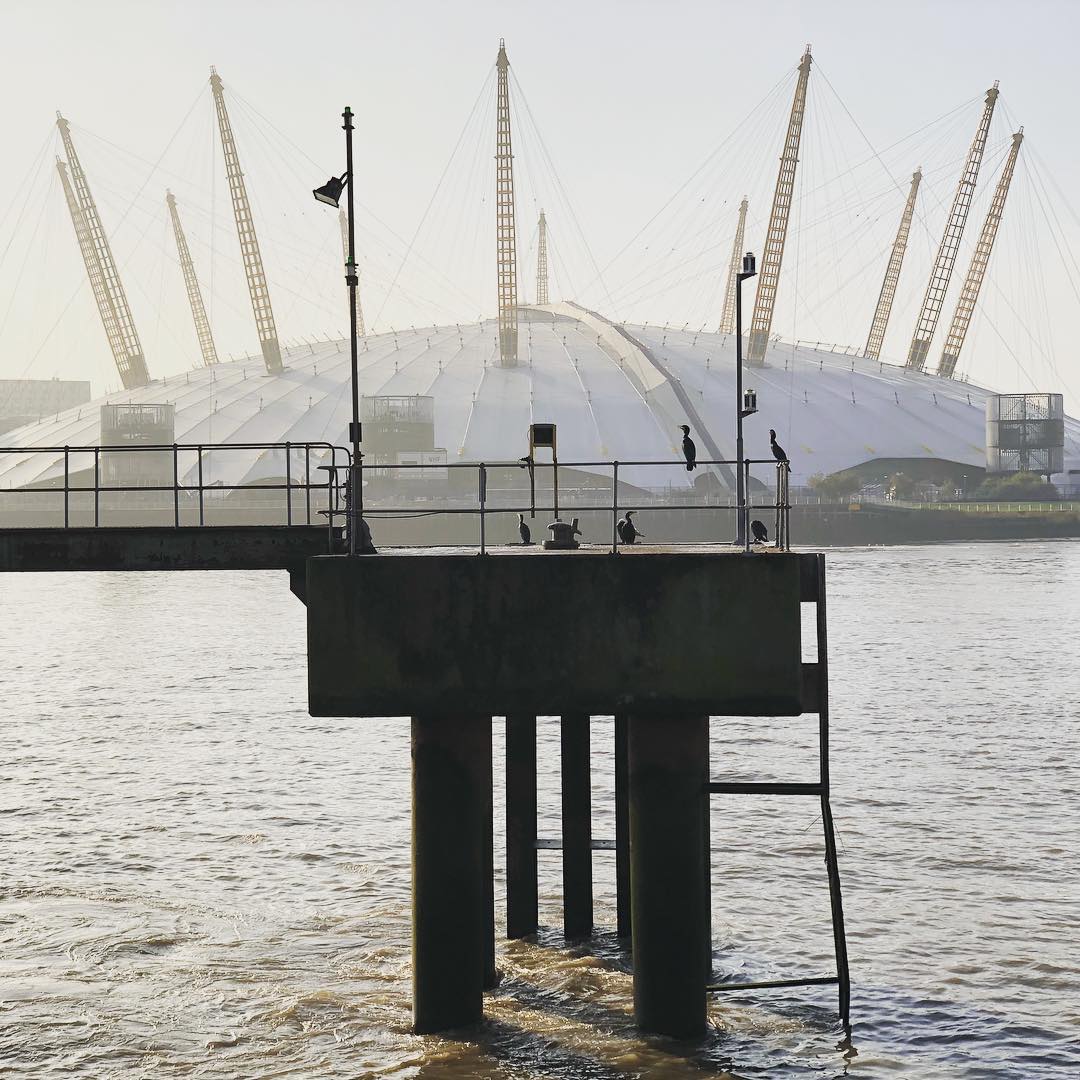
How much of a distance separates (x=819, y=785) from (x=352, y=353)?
8.21m

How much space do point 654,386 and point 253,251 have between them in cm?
5327

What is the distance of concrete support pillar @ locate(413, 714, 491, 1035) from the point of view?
56.5ft

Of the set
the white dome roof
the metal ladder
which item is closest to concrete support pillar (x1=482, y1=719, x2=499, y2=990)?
the metal ladder

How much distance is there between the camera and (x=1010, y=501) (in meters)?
175

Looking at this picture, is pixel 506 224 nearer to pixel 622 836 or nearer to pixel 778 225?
pixel 778 225

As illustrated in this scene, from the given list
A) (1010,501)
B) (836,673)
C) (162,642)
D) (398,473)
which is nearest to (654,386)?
(398,473)

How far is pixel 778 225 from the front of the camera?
180 metres

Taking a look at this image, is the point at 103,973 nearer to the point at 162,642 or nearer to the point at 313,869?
the point at 313,869

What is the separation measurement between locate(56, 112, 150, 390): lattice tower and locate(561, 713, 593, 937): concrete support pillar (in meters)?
179

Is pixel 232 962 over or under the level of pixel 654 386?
under

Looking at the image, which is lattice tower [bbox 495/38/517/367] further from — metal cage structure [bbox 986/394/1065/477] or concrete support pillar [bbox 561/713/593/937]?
concrete support pillar [bbox 561/713/593/937]

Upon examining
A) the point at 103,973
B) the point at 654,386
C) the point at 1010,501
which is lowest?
the point at 103,973

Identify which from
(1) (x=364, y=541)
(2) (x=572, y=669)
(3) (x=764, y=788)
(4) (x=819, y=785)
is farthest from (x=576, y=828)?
(1) (x=364, y=541)

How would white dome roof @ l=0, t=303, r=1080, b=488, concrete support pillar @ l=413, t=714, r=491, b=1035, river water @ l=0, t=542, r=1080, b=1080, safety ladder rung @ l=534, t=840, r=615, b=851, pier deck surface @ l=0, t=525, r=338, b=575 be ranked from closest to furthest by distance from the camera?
concrete support pillar @ l=413, t=714, r=491, b=1035, river water @ l=0, t=542, r=1080, b=1080, pier deck surface @ l=0, t=525, r=338, b=575, safety ladder rung @ l=534, t=840, r=615, b=851, white dome roof @ l=0, t=303, r=1080, b=488
